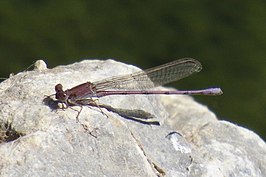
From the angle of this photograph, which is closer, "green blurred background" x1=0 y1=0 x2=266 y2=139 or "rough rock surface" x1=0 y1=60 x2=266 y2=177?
"rough rock surface" x1=0 y1=60 x2=266 y2=177

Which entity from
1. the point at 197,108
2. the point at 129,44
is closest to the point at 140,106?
the point at 197,108

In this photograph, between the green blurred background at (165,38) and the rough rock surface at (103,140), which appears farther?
the green blurred background at (165,38)

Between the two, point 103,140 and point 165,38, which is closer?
point 103,140

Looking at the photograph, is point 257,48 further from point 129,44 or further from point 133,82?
point 133,82
